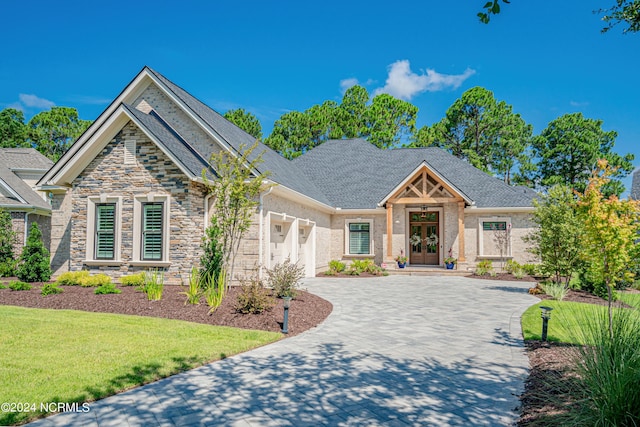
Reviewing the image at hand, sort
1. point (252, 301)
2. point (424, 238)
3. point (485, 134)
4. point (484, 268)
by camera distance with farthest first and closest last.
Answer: point (485, 134) → point (424, 238) → point (484, 268) → point (252, 301)

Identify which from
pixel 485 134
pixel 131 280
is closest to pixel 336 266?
pixel 131 280

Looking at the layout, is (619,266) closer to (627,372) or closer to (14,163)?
(627,372)

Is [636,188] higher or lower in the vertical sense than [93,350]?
higher

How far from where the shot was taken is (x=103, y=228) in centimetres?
1345

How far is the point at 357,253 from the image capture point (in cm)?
2214

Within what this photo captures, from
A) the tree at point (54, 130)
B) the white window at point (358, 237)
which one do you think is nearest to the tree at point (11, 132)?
the tree at point (54, 130)

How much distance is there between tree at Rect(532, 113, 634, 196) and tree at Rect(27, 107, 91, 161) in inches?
1819

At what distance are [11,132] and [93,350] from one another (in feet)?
158

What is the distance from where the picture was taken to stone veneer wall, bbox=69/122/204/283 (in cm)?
1302

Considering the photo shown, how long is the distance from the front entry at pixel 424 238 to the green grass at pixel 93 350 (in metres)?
16.1

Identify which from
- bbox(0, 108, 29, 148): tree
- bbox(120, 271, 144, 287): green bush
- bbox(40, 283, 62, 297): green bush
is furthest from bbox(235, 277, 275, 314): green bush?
bbox(0, 108, 29, 148): tree

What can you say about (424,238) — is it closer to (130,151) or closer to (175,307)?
(130,151)

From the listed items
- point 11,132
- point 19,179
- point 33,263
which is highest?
point 11,132

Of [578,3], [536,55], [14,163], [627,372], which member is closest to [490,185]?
[536,55]
